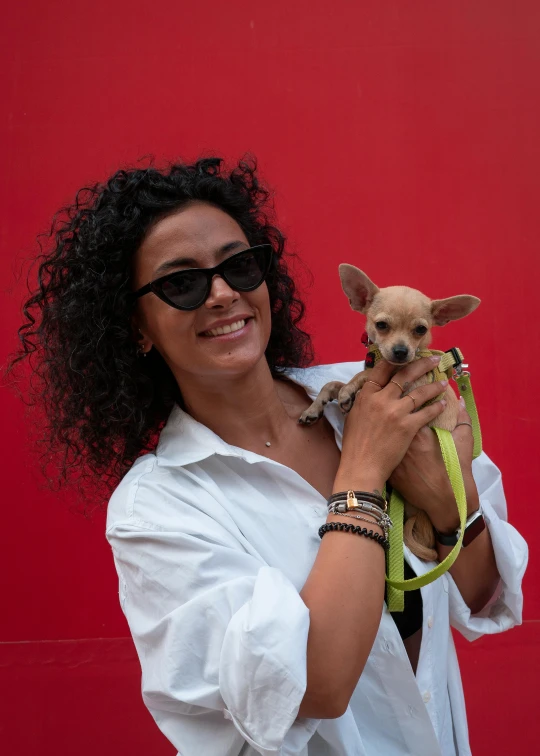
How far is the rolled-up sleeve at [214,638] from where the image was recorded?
3.13 ft

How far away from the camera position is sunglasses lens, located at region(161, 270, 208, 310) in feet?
4.07

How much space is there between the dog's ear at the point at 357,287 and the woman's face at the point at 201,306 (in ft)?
1.04

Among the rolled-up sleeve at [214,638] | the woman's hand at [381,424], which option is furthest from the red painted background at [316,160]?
the rolled-up sleeve at [214,638]

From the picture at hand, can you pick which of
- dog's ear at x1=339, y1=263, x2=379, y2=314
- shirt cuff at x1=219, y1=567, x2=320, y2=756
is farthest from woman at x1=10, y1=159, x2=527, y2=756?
dog's ear at x1=339, y1=263, x2=379, y2=314

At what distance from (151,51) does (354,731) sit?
233cm

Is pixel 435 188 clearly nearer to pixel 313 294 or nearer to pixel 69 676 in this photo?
pixel 313 294

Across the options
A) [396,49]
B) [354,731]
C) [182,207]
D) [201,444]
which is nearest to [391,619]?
[354,731]

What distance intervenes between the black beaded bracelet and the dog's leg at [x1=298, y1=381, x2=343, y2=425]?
36cm

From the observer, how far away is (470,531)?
131 cm

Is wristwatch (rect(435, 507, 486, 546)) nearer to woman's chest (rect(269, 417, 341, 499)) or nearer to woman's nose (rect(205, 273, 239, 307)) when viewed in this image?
woman's chest (rect(269, 417, 341, 499))

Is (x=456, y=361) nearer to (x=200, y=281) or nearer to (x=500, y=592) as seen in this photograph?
(x=500, y=592)

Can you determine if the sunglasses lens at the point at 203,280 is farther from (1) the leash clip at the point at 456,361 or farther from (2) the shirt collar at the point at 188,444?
(1) the leash clip at the point at 456,361

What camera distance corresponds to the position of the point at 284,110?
249 cm

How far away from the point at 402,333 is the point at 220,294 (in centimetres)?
49
